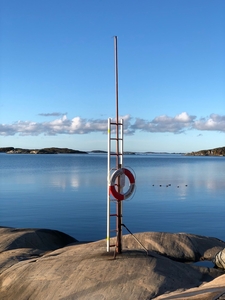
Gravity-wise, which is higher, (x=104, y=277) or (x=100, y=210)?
(x=104, y=277)

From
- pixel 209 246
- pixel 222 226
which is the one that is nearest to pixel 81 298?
pixel 209 246

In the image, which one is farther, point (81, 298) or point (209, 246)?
point (209, 246)

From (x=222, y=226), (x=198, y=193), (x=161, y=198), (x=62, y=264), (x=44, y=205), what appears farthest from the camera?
(x=198, y=193)

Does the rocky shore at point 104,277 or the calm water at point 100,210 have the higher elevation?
the rocky shore at point 104,277

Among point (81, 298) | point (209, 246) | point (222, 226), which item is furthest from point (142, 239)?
point (222, 226)

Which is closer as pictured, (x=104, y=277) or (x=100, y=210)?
(x=104, y=277)

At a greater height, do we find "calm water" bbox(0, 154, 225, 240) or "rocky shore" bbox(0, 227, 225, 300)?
"rocky shore" bbox(0, 227, 225, 300)

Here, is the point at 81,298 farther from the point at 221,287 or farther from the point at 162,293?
the point at 221,287

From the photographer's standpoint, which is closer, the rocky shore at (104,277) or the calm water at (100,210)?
the rocky shore at (104,277)

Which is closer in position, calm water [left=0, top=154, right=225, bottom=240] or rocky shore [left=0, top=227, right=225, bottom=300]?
rocky shore [left=0, top=227, right=225, bottom=300]

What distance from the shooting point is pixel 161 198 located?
30062mm

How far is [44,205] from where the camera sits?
1024 inches

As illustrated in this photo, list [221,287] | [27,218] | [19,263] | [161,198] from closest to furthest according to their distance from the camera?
[221,287] < [19,263] < [27,218] < [161,198]

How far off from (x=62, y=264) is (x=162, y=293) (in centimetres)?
226
